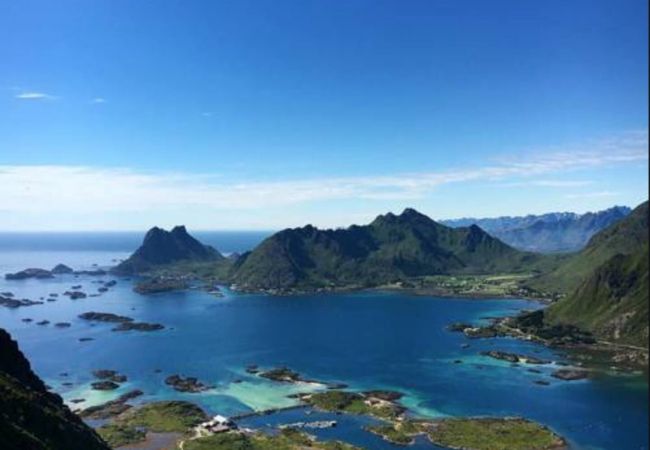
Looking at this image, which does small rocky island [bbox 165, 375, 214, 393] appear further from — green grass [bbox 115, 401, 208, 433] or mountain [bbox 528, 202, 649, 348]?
mountain [bbox 528, 202, 649, 348]

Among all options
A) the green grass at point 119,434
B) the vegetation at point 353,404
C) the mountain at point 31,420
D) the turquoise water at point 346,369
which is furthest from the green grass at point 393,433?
the mountain at point 31,420

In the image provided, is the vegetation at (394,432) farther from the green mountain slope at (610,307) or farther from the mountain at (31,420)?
the green mountain slope at (610,307)

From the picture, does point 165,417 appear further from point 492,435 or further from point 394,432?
point 492,435

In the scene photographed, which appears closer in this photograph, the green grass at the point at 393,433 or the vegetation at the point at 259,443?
the vegetation at the point at 259,443

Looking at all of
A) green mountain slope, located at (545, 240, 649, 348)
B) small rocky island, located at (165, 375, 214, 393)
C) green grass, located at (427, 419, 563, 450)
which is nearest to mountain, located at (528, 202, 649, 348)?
green mountain slope, located at (545, 240, 649, 348)

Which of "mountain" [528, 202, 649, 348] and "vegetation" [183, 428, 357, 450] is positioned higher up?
"mountain" [528, 202, 649, 348]

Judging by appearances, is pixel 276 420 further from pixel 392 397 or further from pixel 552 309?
pixel 552 309

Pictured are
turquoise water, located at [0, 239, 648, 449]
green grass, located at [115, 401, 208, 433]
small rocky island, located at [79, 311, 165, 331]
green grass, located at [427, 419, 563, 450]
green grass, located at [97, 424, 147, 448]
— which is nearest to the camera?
green grass, located at [427, 419, 563, 450]
